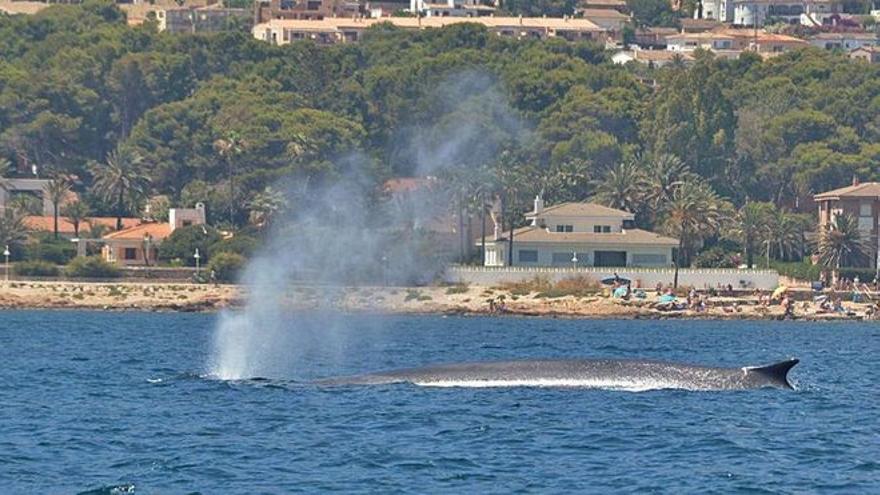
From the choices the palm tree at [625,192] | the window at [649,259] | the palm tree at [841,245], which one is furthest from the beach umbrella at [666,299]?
the palm tree at [625,192]

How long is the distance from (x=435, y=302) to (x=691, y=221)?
22245mm

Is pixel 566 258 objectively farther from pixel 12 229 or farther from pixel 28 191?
pixel 28 191

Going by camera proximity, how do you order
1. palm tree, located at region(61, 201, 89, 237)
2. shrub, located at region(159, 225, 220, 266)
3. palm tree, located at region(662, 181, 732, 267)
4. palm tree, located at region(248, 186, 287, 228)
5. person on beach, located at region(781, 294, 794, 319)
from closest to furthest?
1. person on beach, located at region(781, 294, 794, 319)
2. shrub, located at region(159, 225, 220, 266)
3. palm tree, located at region(662, 181, 732, 267)
4. palm tree, located at region(248, 186, 287, 228)
5. palm tree, located at region(61, 201, 89, 237)

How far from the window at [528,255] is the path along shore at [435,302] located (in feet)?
34.9

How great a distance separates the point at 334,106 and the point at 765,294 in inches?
2606

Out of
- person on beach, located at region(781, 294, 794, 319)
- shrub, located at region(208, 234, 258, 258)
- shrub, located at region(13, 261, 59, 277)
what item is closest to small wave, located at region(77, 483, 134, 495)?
person on beach, located at region(781, 294, 794, 319)

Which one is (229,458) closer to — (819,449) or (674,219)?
(819,449)

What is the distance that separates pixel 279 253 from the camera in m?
130

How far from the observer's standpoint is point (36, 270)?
143 metres

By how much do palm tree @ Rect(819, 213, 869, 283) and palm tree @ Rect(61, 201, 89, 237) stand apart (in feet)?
165

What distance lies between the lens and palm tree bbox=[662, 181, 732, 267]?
15012 cm

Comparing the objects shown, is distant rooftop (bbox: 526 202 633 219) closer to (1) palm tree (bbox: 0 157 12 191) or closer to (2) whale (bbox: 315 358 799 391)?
(1) palm tree (bbox: 0 157 12 191)

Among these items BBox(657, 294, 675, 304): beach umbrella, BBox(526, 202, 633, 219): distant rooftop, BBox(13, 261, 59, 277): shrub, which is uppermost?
BBox(526, 202, 633, 219): distant rooftop

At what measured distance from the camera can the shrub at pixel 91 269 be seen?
14162 centimetres
